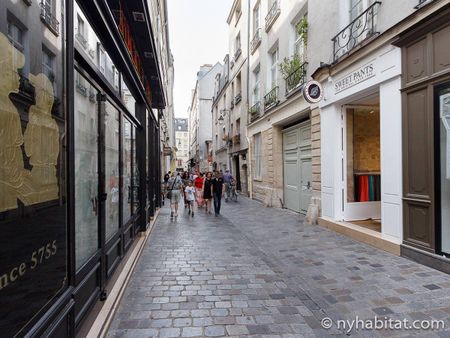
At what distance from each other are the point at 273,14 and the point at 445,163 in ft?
33.2

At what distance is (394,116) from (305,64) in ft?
15.4

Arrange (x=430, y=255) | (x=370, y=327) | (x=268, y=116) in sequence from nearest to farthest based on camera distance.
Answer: (x=370, y=327)
(x=430, y=255)
(x=268, y=116)

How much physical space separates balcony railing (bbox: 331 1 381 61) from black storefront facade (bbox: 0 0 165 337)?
5.17 metres

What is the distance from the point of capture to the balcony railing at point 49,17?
7.03ft

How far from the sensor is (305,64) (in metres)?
9.77

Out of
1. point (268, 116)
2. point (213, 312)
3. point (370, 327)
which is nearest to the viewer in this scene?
point (370, 327)

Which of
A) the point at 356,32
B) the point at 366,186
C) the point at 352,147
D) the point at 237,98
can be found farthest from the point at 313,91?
the point at 237,98

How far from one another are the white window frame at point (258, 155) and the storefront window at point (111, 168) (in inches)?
430

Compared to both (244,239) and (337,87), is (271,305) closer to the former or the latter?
(244,239)

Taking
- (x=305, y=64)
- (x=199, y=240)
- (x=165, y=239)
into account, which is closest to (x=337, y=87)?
(x=305, y=64)

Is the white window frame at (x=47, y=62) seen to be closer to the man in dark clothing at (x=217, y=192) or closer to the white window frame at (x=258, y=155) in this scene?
the man in dark clothing at (x=217, y=192)

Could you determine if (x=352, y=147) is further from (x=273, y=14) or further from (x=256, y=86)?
(x=256, y=86)

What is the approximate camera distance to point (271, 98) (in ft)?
42.9

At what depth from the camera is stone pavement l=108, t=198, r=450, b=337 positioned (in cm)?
309
